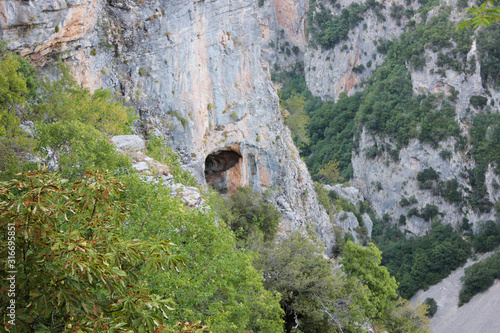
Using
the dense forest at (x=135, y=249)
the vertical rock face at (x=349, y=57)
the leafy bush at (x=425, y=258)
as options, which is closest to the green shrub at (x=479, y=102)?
the leafy bush at (x=425, y=258)

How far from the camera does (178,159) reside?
23109 mm

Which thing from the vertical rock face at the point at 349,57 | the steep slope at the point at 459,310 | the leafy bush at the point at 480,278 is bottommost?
the steep slope at the point at 459,310

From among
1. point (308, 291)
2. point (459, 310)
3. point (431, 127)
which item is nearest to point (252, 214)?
point (308, 291)

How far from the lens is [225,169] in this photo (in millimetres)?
28844

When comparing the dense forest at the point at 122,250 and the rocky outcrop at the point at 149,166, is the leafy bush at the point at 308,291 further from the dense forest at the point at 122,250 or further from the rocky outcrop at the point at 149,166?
the rocky outcrop at the point at 149,166

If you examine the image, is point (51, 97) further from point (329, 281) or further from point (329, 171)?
point (329, 171)

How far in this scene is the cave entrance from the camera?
93.6 feet

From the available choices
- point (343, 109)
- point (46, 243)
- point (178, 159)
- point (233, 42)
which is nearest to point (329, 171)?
point (343, 109)

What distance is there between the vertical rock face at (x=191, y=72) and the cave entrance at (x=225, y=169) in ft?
0.23

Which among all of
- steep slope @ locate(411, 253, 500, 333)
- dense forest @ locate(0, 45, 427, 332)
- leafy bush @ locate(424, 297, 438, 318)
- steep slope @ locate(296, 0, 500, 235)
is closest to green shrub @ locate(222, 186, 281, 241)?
dense forest @ locate(0, 45, 427, 332)

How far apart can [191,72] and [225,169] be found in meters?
7.23

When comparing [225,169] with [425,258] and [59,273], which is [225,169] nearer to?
[59,273]

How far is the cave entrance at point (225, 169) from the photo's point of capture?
1123 inches

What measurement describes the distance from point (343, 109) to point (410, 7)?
26170mm
